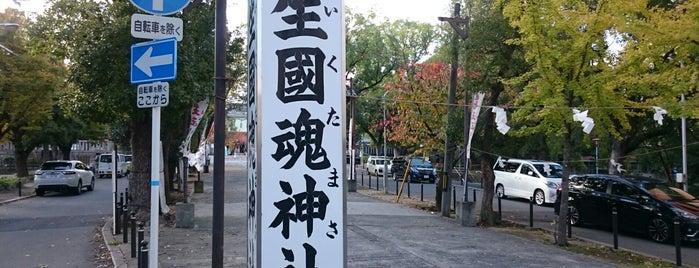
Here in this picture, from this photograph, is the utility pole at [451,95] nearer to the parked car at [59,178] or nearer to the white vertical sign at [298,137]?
the white vertical sign at [298,137]

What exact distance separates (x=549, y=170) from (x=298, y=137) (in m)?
20.5

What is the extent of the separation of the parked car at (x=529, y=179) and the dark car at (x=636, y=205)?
5.10m

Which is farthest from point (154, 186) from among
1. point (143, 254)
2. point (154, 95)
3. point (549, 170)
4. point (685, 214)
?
point (549, 170)

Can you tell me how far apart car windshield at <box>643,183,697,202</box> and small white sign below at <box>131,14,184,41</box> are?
12.4 metres

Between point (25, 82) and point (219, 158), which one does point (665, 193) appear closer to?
point (219, 158)

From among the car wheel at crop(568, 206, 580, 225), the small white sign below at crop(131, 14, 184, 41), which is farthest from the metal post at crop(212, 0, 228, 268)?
the car wheel at crop(568, 206, 580, 225)

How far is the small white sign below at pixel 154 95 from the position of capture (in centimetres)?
529

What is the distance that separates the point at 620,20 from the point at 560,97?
198cm

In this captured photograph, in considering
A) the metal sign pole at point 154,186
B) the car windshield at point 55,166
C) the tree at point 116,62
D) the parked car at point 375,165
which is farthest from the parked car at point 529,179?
the car windshield at point 55,166

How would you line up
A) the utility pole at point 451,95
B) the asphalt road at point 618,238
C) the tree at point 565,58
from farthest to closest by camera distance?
the utility pole at point 451,95 → the asphalt road at point 618,238 → the tree at point 565,58

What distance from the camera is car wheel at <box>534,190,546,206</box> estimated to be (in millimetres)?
21922

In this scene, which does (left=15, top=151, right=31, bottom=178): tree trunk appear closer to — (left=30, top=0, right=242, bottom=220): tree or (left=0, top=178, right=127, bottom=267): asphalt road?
(left=0, top=178, right=127, bottom=267): asphalt road

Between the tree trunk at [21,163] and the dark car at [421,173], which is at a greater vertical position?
the tree trunk at [21,163]

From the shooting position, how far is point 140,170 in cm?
1348
